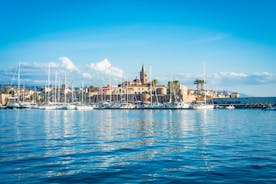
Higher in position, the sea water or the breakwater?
the breakwater

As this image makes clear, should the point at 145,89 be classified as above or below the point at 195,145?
above

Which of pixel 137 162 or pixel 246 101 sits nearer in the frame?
pixel 137 162

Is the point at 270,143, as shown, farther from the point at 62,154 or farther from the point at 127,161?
the point at 62,154

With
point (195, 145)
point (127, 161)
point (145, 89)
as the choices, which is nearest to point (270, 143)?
point (195, 145)

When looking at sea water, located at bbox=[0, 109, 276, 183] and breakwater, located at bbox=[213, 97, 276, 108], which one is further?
breakwater, located at bbox=[213, 97, 276, 108]

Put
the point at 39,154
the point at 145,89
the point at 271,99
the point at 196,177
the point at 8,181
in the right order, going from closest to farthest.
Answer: the point at 8,181 → the point at 196,177 → the point at 39,154 → the point at 271,99 → the point at 145,89

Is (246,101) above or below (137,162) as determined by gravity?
above

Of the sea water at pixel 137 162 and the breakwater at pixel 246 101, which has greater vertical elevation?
the breakwater at pixel 246 101

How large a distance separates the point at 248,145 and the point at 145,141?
6605 mm

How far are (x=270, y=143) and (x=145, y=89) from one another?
557 feet

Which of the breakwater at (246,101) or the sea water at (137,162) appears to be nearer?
the sea water at (137,162)

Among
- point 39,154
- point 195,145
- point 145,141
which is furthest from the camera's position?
point 145,141

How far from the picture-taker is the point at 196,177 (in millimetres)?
11672

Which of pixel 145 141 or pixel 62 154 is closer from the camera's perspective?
pixel 62 154
